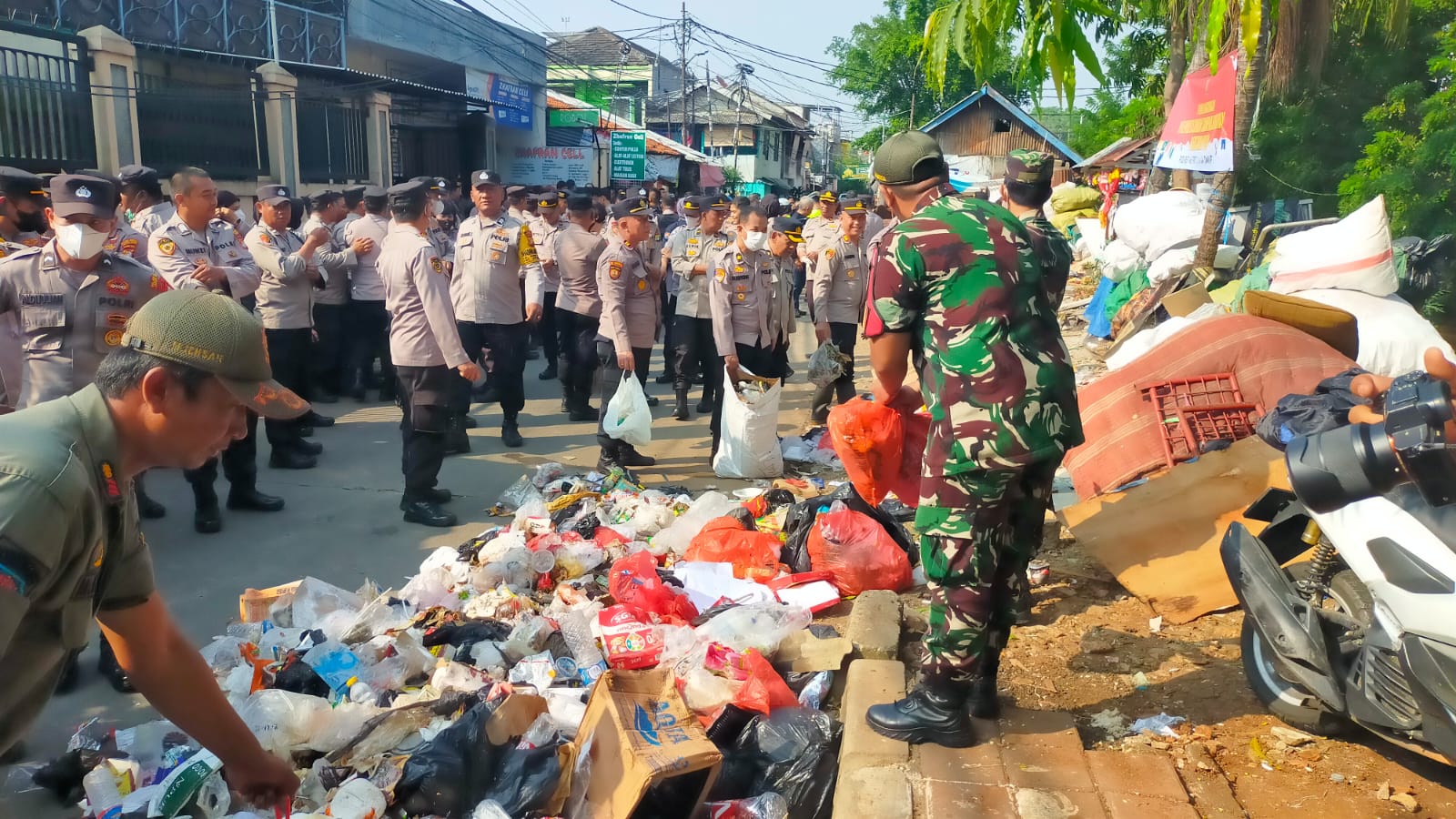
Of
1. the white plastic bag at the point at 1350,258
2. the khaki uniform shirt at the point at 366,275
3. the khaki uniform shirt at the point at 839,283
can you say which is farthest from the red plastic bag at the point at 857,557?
the khaki uniform shirt at the point at 366,275

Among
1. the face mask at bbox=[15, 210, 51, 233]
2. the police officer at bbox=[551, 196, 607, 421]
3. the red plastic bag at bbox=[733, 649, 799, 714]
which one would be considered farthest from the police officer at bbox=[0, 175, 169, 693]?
the police officer at bbox=[551, 196, 607, 421]

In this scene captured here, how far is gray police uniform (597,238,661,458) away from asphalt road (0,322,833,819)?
2.05 feet

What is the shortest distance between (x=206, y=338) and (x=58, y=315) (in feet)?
10.9

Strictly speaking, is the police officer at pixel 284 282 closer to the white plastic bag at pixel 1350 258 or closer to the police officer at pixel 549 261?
the police officer at pixel 549 261

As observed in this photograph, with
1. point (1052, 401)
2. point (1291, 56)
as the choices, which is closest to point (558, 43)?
point (1291, 56)

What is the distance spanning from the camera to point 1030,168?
13.1 ft

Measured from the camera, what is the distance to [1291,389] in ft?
16.4

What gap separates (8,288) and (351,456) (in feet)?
9.66

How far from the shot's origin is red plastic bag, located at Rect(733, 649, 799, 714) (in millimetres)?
3383

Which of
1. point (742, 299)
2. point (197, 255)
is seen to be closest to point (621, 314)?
point (742, 299)

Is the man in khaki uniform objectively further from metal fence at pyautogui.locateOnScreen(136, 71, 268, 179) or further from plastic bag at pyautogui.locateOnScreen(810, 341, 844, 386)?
metal fence at pyautogui.locateOnScreen(136, 71, 268, 179)

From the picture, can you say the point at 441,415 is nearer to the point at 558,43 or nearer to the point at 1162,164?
the point at 1162,164

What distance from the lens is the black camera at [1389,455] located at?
237 cm

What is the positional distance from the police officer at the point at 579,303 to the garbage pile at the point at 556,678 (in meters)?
2.99
